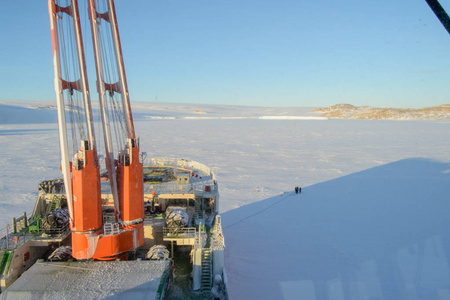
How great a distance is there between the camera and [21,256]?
9656mm

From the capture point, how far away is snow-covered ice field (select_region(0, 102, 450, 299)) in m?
11.3

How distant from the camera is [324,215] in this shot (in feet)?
58.6

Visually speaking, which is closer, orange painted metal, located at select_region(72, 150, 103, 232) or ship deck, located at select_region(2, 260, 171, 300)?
ship deck, located at select_region(2, 260, 171, 300)

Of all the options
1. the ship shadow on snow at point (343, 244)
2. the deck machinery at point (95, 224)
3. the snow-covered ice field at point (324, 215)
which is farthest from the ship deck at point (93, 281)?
the snow-covered ice field at point (324, 215)

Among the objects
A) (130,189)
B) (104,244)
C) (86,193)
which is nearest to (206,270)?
(104,244)

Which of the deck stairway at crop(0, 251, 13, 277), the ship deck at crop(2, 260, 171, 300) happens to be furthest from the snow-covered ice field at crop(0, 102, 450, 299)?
the deck stairway at crop(0, 251, 13, 277)

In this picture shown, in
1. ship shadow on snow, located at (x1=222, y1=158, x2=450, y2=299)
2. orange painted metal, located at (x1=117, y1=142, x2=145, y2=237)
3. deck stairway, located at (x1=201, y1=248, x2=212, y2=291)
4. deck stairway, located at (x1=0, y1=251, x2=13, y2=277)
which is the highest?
orange painted metal, located at (x1=117, y1=142, x2=145, y2=237)

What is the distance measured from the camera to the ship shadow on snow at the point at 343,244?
11.0 metres

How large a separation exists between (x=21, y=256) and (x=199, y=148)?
30081mm

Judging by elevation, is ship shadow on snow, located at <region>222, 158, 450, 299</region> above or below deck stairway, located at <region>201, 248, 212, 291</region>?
below

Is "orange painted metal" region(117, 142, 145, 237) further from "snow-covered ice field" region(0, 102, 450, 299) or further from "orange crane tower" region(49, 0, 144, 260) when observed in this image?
"snow-covered ice field" region(0, 102, 450, 299)

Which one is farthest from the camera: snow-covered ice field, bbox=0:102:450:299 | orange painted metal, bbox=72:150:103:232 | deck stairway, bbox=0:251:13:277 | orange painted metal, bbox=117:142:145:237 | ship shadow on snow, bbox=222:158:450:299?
snow-covered ice field, bbox=0:102:450:299

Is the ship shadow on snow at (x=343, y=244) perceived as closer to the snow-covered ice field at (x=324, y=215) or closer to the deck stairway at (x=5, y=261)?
the snow-covered ice field at (x=324, y=215)

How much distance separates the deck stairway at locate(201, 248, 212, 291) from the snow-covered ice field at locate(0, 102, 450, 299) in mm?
2114
